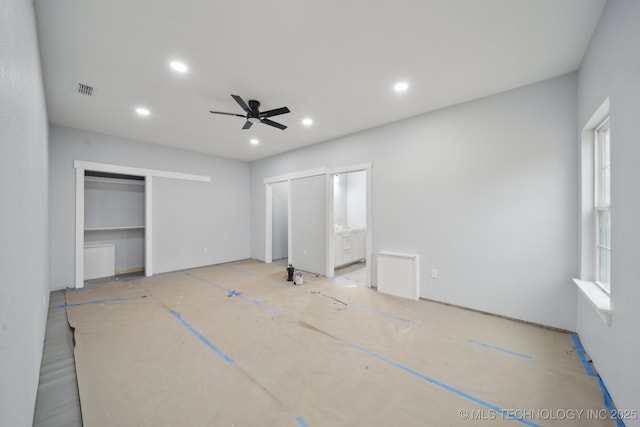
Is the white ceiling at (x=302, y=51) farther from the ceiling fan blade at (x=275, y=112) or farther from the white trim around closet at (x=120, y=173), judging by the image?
the white trim around closet at (x=120, y=173)

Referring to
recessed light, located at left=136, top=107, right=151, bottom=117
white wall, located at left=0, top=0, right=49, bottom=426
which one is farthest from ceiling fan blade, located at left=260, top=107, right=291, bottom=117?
white wall, located at left=0, top=0, right=49, bottom=426

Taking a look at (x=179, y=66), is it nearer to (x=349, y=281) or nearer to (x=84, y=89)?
(x=84, y=89)

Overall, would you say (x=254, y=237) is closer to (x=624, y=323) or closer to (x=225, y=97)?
(x=225, y=97)

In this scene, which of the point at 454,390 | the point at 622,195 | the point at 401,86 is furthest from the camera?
the point at 401,86

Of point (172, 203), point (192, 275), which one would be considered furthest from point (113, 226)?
point (192, 275)

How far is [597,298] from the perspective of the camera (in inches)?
80.0

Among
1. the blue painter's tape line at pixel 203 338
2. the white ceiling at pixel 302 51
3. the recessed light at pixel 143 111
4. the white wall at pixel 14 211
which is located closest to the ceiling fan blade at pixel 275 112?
the white ceiling at pixel 302 51

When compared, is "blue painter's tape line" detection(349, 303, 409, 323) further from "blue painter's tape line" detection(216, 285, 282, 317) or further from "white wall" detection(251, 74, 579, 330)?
"blue painter's tape line" detection(216, 285, 282, 317)

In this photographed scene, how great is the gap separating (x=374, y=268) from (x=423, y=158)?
204 cm

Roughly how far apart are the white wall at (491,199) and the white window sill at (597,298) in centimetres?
35

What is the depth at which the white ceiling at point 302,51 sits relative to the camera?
1.89 meters

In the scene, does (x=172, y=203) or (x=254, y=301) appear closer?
(x=254, y=301)

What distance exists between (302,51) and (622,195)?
276 centimetres

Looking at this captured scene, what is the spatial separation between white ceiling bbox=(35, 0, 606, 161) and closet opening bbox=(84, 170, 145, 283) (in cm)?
196
